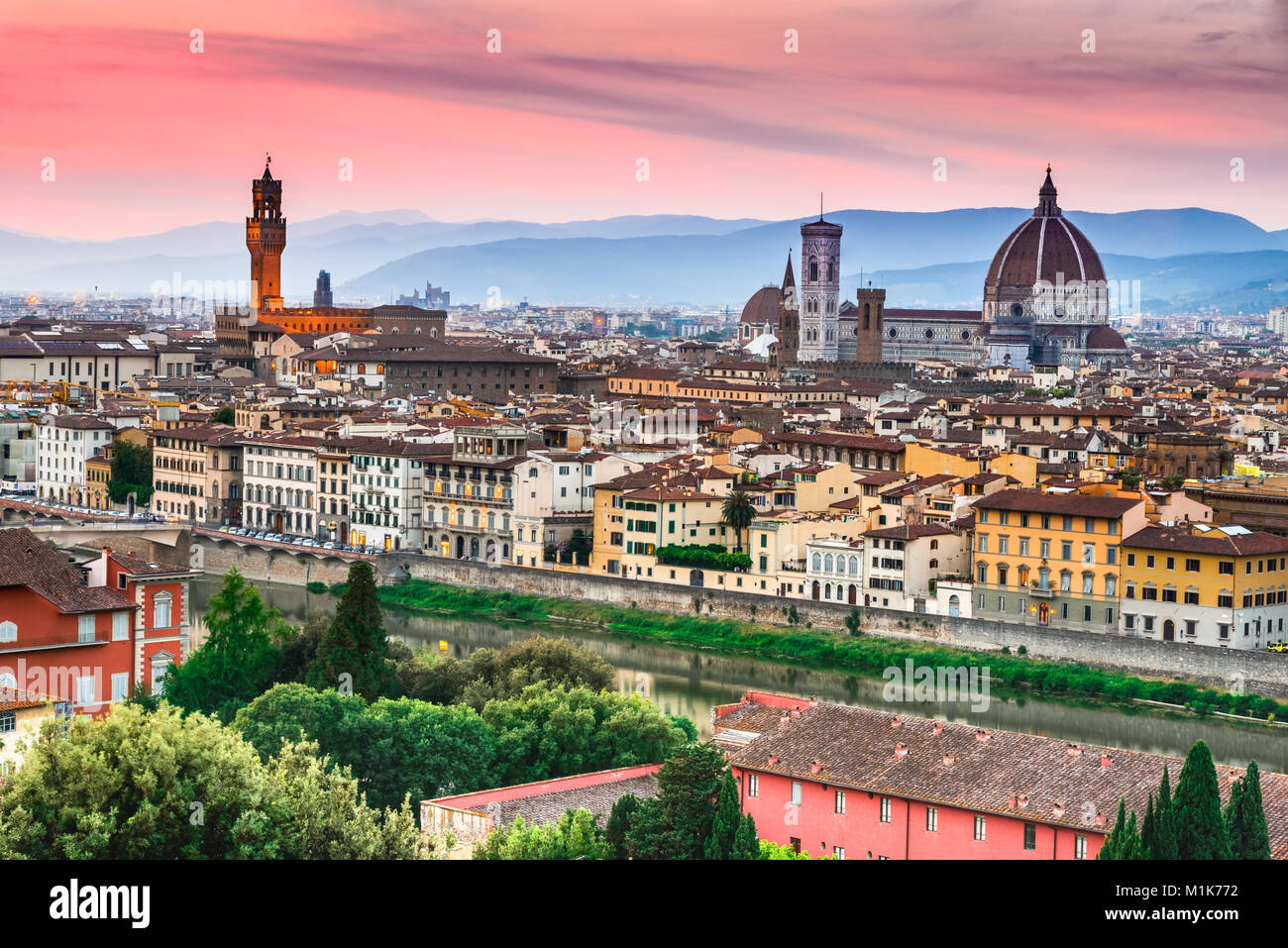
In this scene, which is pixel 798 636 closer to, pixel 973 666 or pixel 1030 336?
pixel 973 666

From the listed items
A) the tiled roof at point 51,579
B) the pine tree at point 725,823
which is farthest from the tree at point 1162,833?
the tiled roof at point 51,579

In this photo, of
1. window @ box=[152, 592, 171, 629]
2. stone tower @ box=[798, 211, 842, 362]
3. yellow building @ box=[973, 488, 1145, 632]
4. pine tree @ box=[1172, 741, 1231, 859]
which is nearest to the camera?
pine tree @ box=[1172, 741, 1231, 859]

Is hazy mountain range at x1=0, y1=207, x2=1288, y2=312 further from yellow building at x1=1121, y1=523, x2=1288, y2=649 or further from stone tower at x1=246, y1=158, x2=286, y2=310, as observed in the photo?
yellow building at x1=1121, y1=523, x2=1288, y2=649

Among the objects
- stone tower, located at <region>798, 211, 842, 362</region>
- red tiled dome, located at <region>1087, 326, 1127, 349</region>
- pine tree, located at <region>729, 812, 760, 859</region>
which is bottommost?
pine tree, located at <region>729, 812, 760, 859</region>

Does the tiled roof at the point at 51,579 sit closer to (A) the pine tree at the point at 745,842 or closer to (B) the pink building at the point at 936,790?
(B) the pink building at the point at 936,790

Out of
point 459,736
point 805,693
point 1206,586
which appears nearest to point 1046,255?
point 1206,586

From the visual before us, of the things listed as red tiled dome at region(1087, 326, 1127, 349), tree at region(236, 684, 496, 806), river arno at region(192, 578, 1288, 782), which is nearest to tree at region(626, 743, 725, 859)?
tree at region(236, 684, 496, 806)

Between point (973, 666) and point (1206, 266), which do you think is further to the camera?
point (1206, 266)
